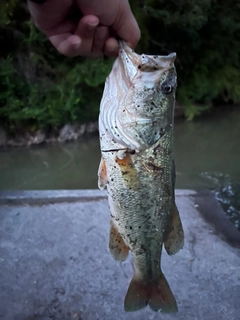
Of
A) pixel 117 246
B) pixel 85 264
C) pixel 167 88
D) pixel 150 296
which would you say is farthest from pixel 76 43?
pixel 85 264

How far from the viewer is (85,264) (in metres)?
3.36

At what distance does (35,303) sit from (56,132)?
226 inches

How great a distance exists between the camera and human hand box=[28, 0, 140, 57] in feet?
5.79

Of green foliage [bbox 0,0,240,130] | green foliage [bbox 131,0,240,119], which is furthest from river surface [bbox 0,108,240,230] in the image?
Result: green foliage [bbox 131,0,240,119]

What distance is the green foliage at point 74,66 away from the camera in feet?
26.7

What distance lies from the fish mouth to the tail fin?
97 centimetres

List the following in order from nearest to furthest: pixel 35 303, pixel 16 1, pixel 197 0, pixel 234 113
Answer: pixel 35 303 < pixel 16 1 < pixel 197 0 < pixel 234 113

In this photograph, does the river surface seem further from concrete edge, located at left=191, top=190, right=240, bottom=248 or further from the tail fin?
the tail fin

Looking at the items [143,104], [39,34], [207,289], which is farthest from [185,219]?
[39,34]

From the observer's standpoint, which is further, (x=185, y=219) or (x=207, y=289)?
(x=185, y=219)

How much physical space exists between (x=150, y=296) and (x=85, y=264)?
142 centimetres

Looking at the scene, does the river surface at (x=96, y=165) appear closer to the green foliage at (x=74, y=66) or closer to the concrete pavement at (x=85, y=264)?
the green foliage at (x=74, y=66)

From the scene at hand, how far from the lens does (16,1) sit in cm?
809

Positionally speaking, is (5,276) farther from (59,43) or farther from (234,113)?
(234,113)
